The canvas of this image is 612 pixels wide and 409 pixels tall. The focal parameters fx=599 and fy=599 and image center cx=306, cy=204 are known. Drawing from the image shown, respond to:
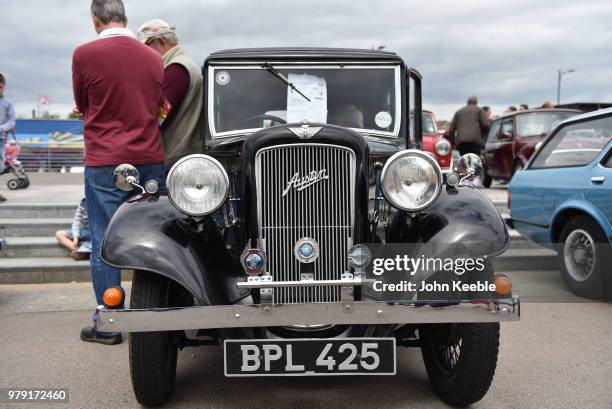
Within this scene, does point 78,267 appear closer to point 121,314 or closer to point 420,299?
point 121,314

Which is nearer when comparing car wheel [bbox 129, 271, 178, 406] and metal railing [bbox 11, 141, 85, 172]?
car wheel [bbox 129, 271, 178, 406]

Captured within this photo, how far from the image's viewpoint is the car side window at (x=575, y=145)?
542cm

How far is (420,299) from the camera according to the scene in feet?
9.18

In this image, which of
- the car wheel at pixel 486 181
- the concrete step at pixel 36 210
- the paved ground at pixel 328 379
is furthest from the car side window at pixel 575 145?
the car wheel at pixel 486 181

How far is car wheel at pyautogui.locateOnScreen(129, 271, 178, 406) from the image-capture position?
283 centimetres

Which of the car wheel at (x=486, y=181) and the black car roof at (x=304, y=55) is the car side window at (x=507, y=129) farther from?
the black car roof at (x=304, y=55)

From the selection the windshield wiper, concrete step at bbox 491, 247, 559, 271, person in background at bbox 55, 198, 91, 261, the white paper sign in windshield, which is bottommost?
concrete step at bbox 491, 247, 559, 271

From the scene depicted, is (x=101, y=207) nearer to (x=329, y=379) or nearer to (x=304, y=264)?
(x=304, y=264)

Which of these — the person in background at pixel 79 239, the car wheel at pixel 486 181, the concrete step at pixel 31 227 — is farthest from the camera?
the car wheel at pixel 486 181

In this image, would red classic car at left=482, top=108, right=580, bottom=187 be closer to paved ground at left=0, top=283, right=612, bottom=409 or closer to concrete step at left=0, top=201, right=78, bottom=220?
paved ground at left=0, top=283, right=612, bottom=409

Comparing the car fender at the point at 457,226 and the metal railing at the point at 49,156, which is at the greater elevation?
the car fender at the point at 457,226

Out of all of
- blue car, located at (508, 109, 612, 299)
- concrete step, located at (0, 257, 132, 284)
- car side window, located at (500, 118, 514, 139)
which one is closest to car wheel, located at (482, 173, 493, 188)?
car side window, located at (500, 118, 514, 139)

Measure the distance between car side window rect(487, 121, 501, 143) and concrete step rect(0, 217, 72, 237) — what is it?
8.90 metres

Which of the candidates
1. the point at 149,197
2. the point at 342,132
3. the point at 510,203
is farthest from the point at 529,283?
the point at 149,197
